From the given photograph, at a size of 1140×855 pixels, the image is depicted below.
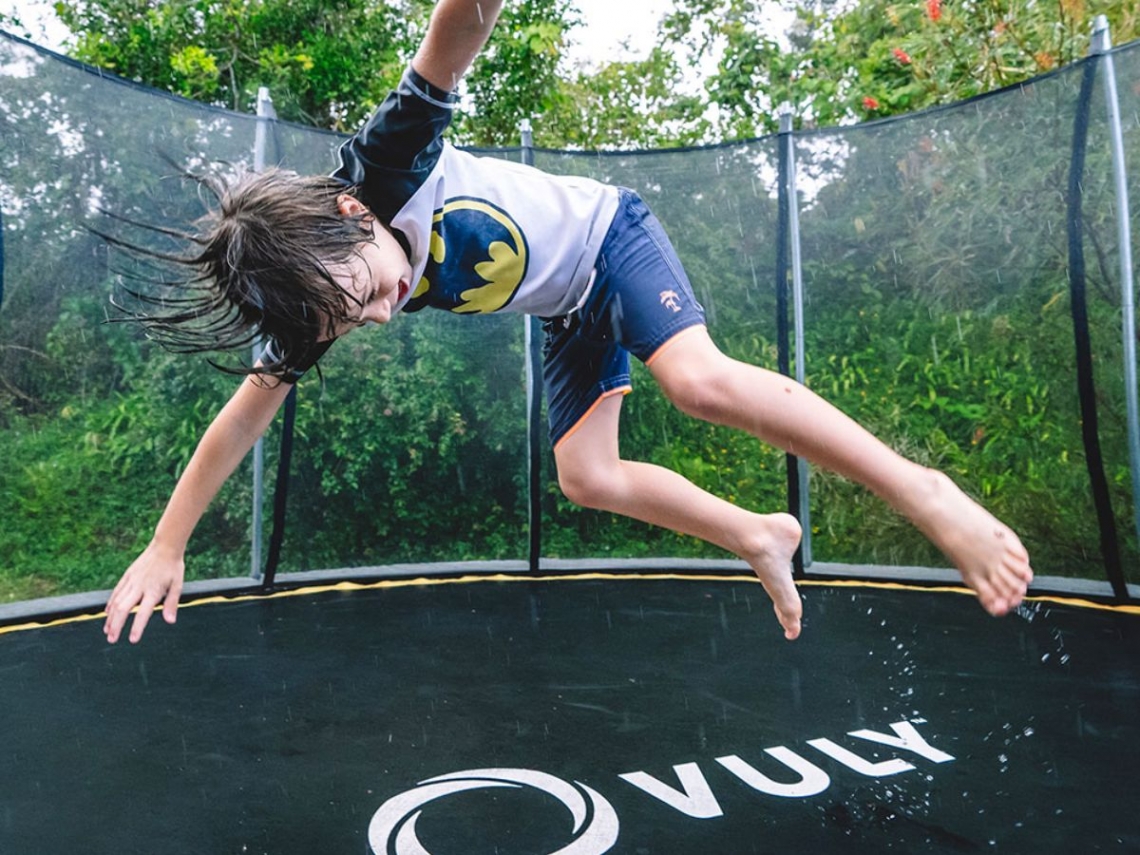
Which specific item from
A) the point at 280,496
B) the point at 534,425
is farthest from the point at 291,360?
the point at 534,425

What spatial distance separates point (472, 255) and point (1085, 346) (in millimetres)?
2058

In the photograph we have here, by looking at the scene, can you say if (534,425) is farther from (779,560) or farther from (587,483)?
(779,560)

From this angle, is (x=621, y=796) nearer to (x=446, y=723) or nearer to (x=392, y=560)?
(x=446, y=723)

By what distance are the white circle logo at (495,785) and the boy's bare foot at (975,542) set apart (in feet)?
2.07

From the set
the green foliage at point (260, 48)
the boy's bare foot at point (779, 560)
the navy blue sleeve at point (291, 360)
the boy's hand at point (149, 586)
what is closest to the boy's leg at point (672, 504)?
the boy's bare foot at point (779, 560)

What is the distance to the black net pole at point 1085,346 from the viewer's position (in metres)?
2.70

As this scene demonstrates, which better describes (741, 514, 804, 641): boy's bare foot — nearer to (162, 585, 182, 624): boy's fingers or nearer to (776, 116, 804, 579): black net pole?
(162, 585, 182, 624): boy's fingers

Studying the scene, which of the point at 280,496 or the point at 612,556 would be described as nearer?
the point at 280,496

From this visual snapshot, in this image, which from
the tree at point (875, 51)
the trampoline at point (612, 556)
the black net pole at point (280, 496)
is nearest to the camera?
the trampoline at point (612, 556)

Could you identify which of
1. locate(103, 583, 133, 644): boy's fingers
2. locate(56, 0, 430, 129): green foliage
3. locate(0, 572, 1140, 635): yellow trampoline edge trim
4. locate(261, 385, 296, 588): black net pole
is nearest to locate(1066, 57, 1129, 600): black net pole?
locate(0, 572, 1140, 635): yellow trampoline edge trim

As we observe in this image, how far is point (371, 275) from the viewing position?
4.15 feet

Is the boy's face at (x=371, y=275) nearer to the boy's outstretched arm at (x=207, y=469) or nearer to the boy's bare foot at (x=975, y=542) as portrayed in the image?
the boy's outstretched arm at (x=207, y=469)

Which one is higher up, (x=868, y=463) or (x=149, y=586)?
(x=868, y=463)

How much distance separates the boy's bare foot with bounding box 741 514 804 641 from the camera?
5.41ft
